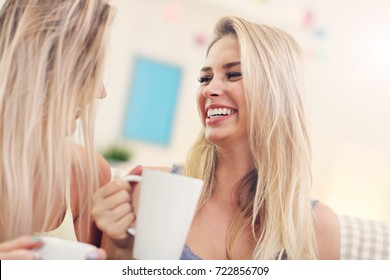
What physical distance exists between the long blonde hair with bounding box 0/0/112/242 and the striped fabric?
1.56ft

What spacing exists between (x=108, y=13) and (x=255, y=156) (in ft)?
1.04

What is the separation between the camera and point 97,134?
2.42ft

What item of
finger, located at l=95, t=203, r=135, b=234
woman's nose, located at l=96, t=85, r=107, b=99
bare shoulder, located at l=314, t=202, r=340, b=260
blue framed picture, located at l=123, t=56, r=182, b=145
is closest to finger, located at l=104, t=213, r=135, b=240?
finger, located at l=95, t=203, r=135, b=234

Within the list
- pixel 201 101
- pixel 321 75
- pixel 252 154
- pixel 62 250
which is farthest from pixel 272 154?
pixel 62 250

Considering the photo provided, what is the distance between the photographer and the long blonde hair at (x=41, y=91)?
529 millimetres

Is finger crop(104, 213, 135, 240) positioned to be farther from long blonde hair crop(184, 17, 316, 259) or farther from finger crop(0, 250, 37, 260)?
long blonde hair crop(184, 17, 316, 259)

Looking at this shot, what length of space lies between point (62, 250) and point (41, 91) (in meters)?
0.19

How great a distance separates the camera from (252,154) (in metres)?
0.74

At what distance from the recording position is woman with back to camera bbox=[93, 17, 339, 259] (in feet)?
2.24
